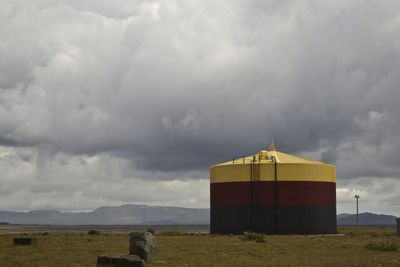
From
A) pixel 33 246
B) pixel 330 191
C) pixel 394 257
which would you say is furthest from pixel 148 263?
pixel 330 191

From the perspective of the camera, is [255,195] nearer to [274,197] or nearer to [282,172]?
[274,197]

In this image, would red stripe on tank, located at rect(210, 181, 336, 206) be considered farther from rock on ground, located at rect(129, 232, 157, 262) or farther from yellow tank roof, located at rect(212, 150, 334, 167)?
rock on ground, located at rect(129, 232, 157, 262)

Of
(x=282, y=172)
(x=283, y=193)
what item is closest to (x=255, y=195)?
(x=283, y=193)

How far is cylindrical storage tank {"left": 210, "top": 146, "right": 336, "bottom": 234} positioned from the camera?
7269cm

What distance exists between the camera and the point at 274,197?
238 ft

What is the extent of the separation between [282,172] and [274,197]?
3.07 meters

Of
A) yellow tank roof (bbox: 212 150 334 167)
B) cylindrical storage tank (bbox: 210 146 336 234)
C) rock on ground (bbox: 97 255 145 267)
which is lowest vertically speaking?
rock on ground (bbox: 97 255 145 267)

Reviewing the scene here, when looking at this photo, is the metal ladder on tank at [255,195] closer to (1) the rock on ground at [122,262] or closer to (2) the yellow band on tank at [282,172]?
(2) the yellow band on tank at [282,172]

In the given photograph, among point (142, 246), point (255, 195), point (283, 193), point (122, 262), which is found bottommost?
point (122, 262)

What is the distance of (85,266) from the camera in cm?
3038

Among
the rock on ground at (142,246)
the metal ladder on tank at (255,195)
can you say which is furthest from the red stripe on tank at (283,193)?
the rock on ground at (142,246)

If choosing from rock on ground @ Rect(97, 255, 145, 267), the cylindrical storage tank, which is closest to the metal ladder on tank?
the cylindrical storage tank

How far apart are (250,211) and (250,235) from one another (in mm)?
15553

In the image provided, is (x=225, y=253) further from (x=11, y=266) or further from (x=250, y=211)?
(x=250, y=211)
